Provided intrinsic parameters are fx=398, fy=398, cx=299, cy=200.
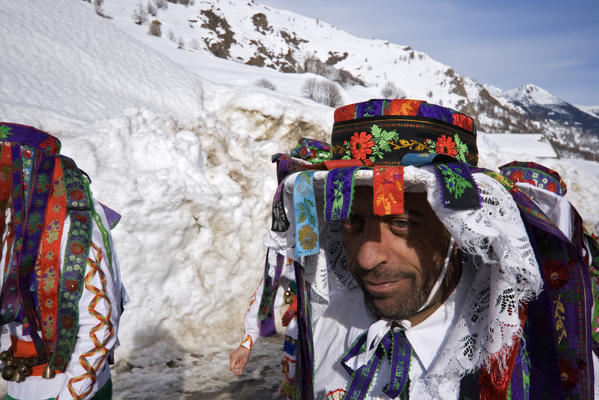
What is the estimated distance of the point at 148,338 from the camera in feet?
15.6

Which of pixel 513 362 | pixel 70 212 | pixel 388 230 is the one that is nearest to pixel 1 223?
pixel 70 212

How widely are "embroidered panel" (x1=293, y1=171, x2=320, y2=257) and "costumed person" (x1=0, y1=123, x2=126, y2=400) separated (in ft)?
3.45

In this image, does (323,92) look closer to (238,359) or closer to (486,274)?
(238,359)

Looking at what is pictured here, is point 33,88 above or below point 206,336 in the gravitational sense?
above

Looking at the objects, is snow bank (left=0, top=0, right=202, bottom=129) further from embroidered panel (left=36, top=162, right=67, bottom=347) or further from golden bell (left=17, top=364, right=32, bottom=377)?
golden bell (left=17, top=364, right=32, bottom=377)

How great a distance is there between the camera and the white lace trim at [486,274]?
102 centimetres

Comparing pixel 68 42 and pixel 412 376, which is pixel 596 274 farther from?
pixel 68 42

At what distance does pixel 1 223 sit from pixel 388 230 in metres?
1.67

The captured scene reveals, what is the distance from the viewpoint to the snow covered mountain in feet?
106

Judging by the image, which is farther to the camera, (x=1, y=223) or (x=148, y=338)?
(x=148, y=338)

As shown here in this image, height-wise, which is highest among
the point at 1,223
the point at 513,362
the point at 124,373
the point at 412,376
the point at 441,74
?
the point at 441,74

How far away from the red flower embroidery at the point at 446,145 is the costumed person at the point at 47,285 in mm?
1525

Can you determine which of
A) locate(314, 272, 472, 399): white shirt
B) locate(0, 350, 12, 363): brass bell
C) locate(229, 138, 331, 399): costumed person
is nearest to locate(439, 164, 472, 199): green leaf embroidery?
locate(314, 272, 472, 399): white shirt

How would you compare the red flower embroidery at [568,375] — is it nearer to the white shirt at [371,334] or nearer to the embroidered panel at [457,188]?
the white shirt at [371,334]
